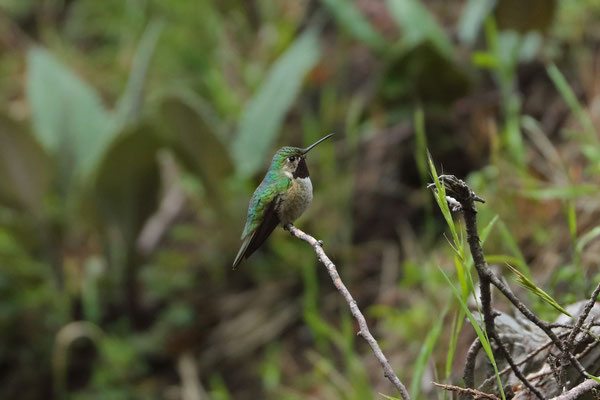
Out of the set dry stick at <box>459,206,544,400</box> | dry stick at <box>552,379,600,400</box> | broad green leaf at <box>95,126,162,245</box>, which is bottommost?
dry stick at <box>552,379,600,400</box>

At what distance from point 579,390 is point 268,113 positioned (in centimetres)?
288

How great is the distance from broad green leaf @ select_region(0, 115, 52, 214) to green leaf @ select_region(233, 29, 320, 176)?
3.66ft

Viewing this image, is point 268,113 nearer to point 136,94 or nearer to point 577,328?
point 136,94

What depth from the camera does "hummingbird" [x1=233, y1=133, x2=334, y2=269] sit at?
1023 millimetres

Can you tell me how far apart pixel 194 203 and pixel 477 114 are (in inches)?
75.1

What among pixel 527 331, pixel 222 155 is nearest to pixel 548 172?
pixel 222 155

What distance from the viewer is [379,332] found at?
3.55 m

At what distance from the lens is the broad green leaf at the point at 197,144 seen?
3.46 meters

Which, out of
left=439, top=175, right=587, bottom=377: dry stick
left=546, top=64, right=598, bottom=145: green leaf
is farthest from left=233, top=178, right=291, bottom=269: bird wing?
left=546, top=64, right=598, bottom=145: green leaf

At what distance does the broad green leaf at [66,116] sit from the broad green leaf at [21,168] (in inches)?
6.2

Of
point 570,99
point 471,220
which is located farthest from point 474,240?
point 570,99

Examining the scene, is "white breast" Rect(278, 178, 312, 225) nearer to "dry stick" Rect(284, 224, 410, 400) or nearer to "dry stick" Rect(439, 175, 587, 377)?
"dry stick" Rect(284, 224, 410, 400)

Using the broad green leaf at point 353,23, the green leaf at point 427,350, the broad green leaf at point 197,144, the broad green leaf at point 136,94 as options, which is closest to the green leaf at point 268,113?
the broad green leaf at point 197,144

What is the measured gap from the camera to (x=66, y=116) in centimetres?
422
